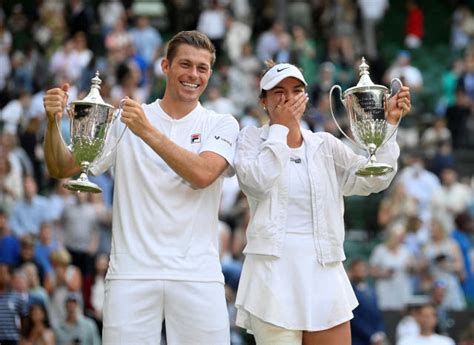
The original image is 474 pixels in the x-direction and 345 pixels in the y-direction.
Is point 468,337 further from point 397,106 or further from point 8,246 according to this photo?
point 397,106

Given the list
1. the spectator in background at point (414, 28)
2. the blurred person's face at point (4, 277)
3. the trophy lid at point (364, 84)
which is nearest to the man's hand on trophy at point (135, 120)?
the trophy lid at point (364, 84)

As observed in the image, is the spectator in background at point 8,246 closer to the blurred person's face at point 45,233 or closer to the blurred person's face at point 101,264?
the blurred person's face at point 45,233

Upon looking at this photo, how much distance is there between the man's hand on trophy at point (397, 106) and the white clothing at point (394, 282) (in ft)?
27.2

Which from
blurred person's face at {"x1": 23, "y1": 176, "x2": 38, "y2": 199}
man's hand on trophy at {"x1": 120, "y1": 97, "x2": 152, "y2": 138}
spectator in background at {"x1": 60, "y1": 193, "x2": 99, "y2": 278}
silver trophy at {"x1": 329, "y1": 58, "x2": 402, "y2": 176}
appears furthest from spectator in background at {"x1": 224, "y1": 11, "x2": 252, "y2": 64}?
man's hand on trophy at {"x1": 120, "y1": 97, "x2": 152, "y2": 138}

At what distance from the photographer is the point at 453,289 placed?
51.3 ft

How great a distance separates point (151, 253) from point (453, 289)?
923 centimetres

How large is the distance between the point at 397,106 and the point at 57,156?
1.78m

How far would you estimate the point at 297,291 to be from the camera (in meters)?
7.07

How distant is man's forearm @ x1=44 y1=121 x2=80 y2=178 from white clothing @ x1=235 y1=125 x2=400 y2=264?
33.9 inches

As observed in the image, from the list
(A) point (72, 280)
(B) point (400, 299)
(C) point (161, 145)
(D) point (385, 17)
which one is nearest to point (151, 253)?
A: (C) point (161, 145)

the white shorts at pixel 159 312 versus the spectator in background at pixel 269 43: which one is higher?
the spectator in background at pixel 269 43

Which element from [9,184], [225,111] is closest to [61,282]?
[9,184]

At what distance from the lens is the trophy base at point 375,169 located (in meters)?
7.03

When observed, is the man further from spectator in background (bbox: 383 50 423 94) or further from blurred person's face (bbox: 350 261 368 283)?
spectator in background (bbox: 383 50 423 94)
